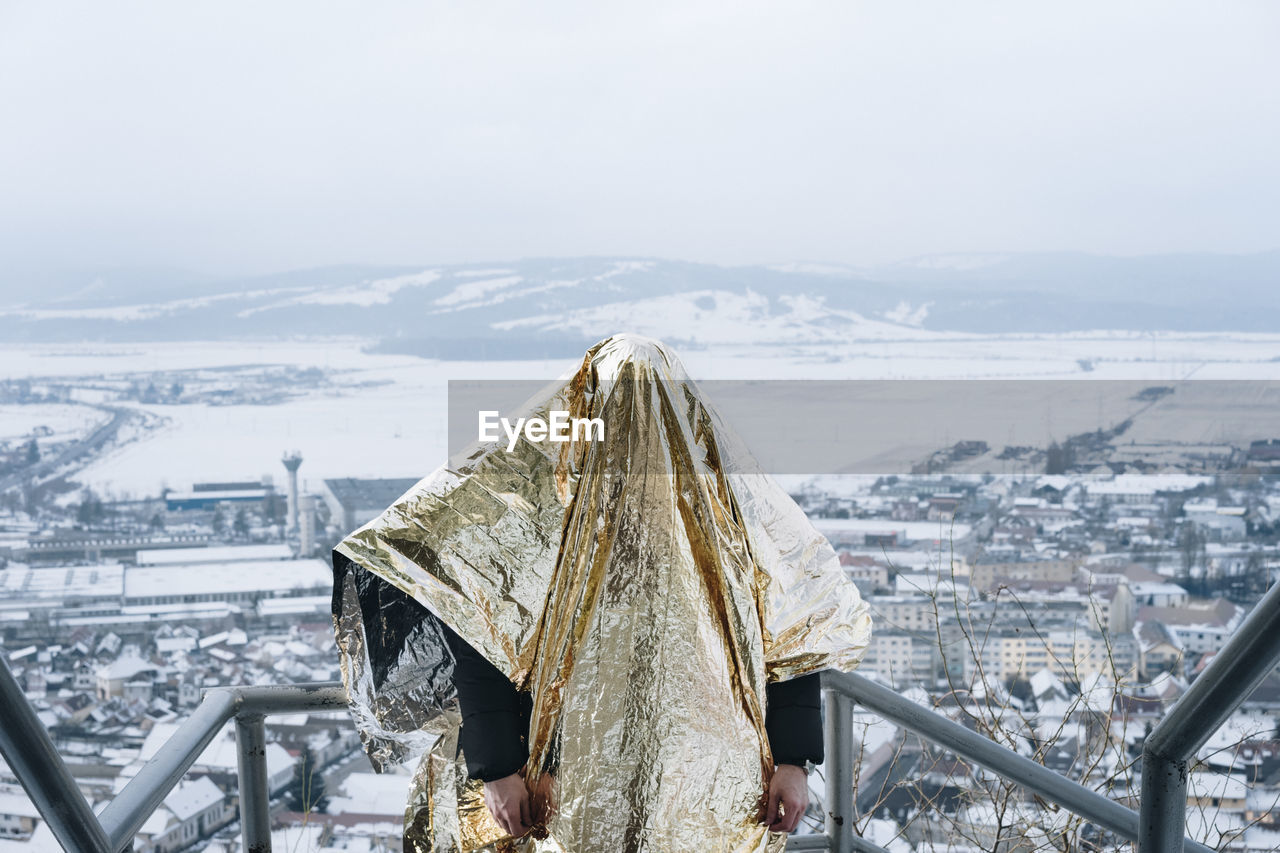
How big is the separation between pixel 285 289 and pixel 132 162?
2313 mm

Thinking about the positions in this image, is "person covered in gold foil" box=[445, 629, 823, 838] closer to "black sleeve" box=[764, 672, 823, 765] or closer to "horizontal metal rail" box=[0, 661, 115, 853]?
"black sleeve" box=[764, 672, 823, 765]

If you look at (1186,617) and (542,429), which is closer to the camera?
(542,429)

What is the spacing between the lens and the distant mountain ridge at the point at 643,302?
5883mm

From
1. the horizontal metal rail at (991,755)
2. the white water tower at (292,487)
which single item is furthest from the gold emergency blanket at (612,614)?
the white water tower at (292,487)

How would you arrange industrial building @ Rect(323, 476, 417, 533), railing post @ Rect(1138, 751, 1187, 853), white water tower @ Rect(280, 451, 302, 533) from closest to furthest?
railing post @ Rect(1138, 751, 1187, 853) < industrial building @ Rect(323, 476, 417, 533) < white water tower @ Rect(280, 451, 302, 533)

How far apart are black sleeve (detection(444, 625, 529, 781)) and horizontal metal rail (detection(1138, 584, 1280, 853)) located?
67 cm

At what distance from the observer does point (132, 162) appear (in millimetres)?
7672

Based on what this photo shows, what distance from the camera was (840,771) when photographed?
142 cm

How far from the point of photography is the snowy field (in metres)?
5.04

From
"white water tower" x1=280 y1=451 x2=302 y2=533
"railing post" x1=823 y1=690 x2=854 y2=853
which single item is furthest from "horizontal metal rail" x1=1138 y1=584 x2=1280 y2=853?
"white water tower" x1=280 y1=451 x2=302 y2=533

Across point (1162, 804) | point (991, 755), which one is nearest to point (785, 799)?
point (991, 755)

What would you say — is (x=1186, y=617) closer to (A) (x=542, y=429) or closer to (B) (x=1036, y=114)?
(A) (x=542, y=429)

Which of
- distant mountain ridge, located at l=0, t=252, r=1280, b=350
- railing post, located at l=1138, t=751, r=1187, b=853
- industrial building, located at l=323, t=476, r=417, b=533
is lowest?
industrial building, located at l=323, t=476, r=417, b=533

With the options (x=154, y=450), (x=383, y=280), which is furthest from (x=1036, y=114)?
(x=154, y=450)
